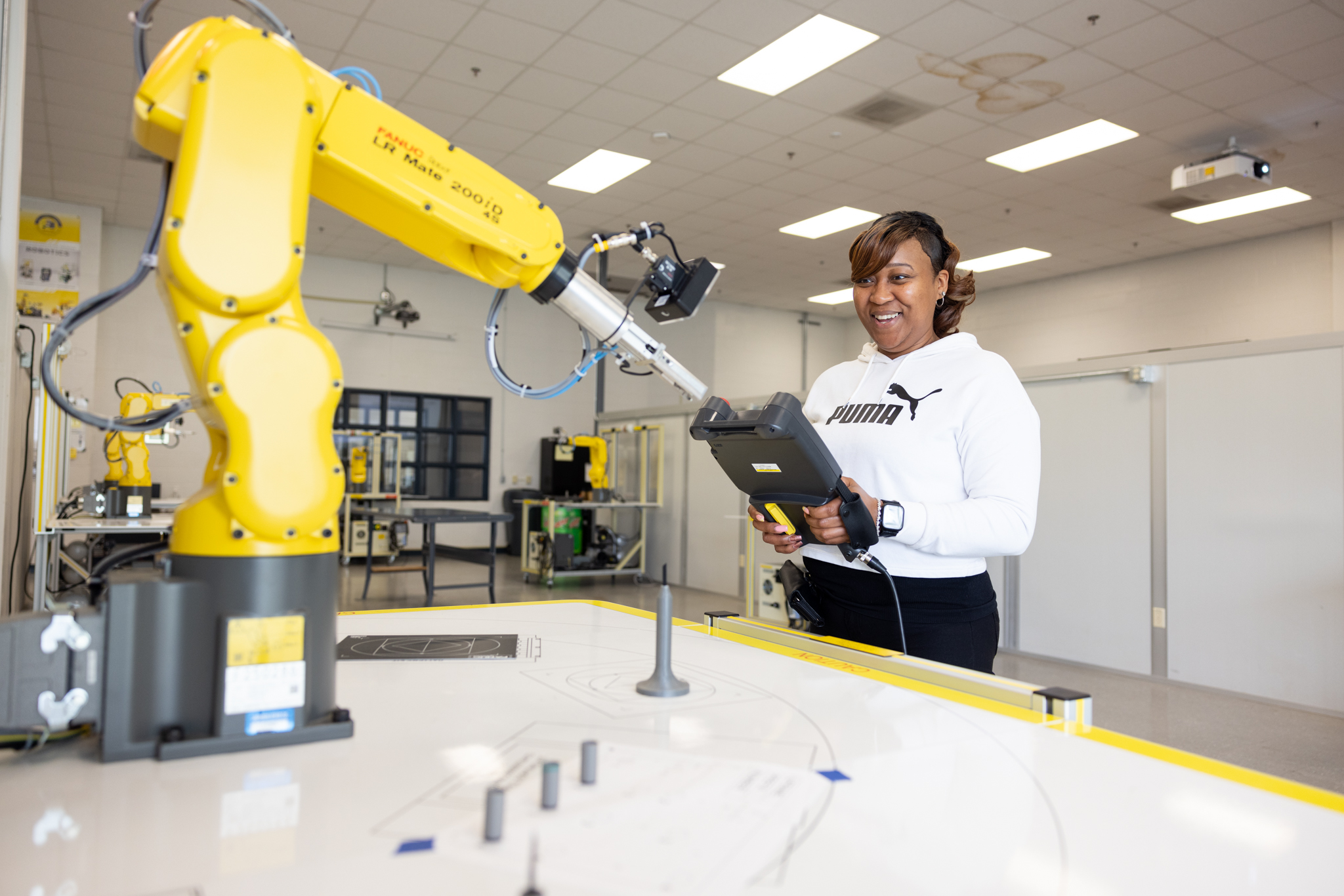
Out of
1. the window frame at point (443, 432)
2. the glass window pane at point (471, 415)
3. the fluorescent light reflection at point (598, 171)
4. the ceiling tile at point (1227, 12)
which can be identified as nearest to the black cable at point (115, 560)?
the ceiling tile at point (1227, 12)

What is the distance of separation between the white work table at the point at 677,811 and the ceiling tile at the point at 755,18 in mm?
4112

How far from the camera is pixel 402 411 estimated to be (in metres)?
9.23

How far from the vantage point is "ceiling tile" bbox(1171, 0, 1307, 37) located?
4.06m

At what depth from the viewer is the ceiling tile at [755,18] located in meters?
4.19

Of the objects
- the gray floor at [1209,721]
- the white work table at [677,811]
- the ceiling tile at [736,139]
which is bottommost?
the gray floor at [1209,721]

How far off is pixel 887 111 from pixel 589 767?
5.44 m

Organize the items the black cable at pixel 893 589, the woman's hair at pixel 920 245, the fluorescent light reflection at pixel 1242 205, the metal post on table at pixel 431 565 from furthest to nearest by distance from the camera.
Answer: the fluorescent light reflection at pixel 1242 205, the metal post on table at pixel 431 565, the woman's hair at pixel 920 245, the black cable at pixel 893 589

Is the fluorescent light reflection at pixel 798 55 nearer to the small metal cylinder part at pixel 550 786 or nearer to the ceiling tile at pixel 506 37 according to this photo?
the ceiling tile at pixel 506 37

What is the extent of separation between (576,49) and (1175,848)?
490 centimetres

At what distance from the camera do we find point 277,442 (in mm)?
777

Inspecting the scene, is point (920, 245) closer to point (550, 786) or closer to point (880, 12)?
point (550, 786)

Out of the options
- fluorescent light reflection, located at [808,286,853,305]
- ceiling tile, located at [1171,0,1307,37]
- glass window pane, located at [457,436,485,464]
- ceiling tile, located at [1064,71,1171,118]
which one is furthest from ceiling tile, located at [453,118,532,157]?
fluorescent light reflection, located at [808,286,853,305]

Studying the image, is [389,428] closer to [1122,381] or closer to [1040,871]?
[1122,381]

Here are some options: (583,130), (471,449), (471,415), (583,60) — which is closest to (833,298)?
(471,415)
